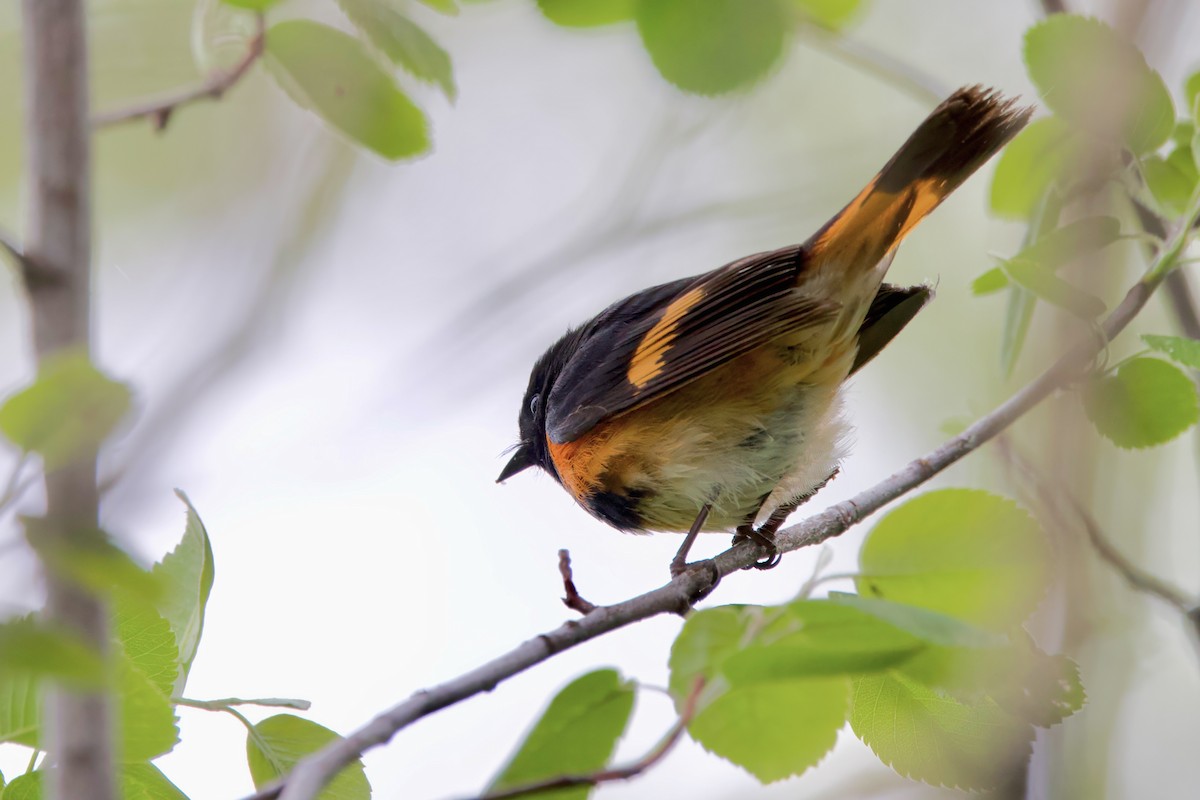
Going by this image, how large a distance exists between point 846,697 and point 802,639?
193 mm

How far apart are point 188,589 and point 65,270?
666 millimetres

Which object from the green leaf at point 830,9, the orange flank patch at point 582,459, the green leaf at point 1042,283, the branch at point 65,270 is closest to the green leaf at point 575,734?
the branch at point 65,270

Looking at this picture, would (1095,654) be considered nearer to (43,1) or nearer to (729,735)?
(729,735)

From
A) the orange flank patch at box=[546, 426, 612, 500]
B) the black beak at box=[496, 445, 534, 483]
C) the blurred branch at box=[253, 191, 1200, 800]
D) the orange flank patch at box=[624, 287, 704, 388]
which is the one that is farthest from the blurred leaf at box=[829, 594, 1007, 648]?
the black beak at box=[496, 445, 534, 483]

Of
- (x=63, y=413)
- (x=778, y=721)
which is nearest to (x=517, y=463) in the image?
(x=778, y=721)

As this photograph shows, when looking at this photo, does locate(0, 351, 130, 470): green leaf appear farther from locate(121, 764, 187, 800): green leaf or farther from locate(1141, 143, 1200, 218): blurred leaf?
locate(1141, 143, 1200, 218): blurred leaf

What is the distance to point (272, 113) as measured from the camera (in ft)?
20.9

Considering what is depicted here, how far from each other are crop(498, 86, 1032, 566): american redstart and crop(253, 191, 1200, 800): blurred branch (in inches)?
10.8

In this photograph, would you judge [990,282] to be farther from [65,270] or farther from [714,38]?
[65,270]

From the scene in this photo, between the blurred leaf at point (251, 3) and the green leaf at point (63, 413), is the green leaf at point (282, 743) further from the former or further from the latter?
the blurred leaf at point (251, 3)

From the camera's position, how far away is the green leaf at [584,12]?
4.33ft

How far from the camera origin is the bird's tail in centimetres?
236

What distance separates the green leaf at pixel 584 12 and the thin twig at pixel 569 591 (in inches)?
31.4

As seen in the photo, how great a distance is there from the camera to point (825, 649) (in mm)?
978
